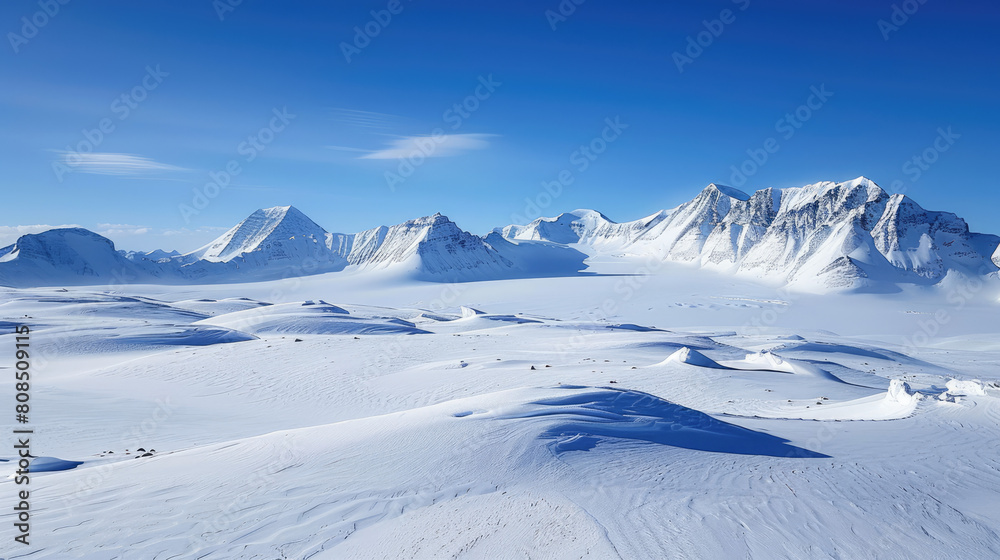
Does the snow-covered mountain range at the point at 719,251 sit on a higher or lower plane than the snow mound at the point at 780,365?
higher

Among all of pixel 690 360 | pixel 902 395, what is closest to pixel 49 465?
pixel 902 395

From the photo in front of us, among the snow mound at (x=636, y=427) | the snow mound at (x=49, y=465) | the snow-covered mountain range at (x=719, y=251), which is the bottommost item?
the snow mound at (x=49, y=465)

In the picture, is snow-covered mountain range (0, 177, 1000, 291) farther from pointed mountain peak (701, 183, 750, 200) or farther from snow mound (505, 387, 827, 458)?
snow mound (505, 387, 827, 458)

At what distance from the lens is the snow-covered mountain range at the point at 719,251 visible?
87312mm

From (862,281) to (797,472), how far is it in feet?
293

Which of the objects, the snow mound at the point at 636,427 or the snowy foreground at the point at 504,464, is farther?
the snow mound at the point at 636,427

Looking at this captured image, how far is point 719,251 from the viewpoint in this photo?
122688 millimetres

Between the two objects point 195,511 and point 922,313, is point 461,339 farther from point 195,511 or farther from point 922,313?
point 922,313

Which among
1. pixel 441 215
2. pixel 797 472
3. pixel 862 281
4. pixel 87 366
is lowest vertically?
pixel 87 366

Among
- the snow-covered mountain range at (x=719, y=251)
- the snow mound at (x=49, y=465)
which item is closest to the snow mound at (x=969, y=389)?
the snow mound at (x=49, y=465)

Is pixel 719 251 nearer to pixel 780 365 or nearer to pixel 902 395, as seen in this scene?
pixel 780 365

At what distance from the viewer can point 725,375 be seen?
14.3 metres

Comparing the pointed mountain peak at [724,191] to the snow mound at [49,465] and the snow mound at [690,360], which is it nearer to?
the snow mound at [690,360]

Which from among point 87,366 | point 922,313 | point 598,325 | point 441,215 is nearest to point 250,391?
point 87,366
